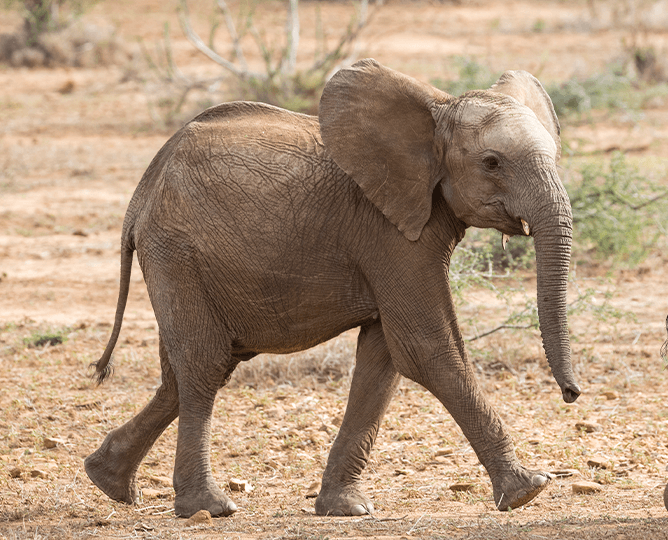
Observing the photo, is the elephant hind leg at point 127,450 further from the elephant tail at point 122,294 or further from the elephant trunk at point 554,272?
the elephant trunk at point 554,272

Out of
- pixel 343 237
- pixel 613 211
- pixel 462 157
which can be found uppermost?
pixel 462 157

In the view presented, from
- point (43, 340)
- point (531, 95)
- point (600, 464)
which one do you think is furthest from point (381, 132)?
point (43, 340)

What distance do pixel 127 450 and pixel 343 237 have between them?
1472 millimetres

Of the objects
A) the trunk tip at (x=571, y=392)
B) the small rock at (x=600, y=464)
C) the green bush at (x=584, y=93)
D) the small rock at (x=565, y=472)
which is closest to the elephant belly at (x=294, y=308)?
the trunk tip at (x=571, y=392)

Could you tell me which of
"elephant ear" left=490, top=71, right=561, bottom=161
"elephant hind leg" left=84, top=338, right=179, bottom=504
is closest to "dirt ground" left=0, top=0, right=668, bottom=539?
"elephant hind leg" left=84, top=338, right=179, bottom=504

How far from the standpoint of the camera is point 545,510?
15.1ft

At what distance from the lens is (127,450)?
4.91 m

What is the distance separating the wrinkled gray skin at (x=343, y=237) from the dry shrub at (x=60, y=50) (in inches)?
623

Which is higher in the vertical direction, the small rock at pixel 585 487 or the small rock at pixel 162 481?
the small rock at pixel 585 487

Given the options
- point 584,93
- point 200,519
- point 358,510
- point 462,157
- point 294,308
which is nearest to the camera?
point 462,157

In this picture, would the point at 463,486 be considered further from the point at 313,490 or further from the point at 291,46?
the point at 291,46

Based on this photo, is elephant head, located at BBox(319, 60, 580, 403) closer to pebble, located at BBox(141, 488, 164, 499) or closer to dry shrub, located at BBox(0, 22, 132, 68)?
pebble, located at BBox(141, 488, 164, 499)

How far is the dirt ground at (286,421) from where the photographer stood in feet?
14.8

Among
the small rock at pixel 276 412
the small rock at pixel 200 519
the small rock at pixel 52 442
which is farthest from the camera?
the small rock at pixel 276 412
